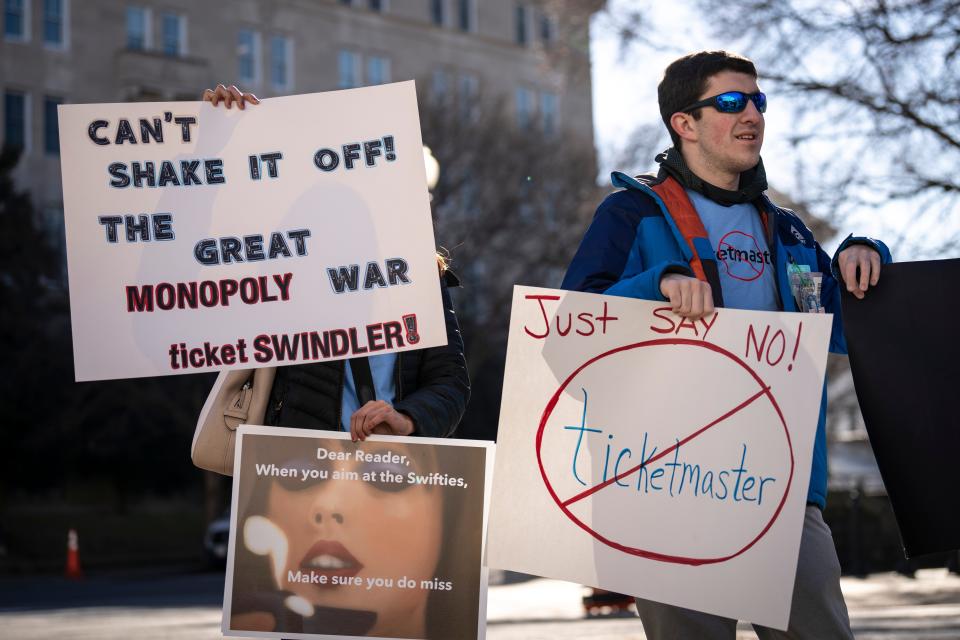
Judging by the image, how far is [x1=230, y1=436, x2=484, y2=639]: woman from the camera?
3.93m

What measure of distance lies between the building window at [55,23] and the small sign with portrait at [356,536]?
43.2 meters

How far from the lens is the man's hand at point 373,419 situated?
3.96 m

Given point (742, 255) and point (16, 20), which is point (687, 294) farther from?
point (16, 20)

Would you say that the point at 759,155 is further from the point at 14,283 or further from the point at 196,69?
the point at 196,69

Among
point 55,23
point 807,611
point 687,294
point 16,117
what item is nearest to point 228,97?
point 687,294

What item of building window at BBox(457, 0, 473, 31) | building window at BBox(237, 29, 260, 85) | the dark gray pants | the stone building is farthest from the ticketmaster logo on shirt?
building window at BBox(457, 0, 473, 31)

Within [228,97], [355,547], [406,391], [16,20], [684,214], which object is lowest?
[355,547]

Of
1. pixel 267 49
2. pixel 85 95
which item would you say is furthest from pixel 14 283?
pixel 267 49

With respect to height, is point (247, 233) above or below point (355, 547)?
above

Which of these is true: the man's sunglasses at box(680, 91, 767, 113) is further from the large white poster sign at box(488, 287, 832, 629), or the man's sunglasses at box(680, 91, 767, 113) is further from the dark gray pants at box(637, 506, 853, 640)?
the dark gray pants at box(637, 506, 853, 640)

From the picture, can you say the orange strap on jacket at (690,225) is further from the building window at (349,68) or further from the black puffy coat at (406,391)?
the building window at (349,68)

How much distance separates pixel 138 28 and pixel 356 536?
4453 cm

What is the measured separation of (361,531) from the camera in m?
3.98

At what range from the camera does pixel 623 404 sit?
12.3ft
